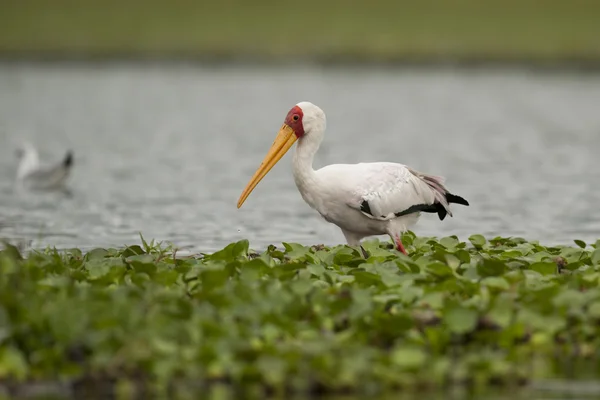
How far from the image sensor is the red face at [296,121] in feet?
31.7

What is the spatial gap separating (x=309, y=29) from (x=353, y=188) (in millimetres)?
41871

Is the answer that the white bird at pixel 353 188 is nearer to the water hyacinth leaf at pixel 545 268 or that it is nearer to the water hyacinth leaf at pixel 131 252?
the water hyacinth leaf at pixel 131 252

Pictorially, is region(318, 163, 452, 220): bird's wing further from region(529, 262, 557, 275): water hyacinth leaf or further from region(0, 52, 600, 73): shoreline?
region(0, 52, 600, 73): shoreline

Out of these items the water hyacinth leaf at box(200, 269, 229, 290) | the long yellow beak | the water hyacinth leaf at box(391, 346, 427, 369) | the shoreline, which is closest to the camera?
the water hyacinth leaf at box(391, 346, 427, 369)

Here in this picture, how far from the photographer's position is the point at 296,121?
968 centimetres

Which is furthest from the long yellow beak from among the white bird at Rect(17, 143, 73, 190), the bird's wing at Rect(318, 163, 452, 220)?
the white bird at Rect(17, 143, 73, 190)

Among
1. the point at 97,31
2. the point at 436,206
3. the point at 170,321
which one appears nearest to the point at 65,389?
the point at 170,321

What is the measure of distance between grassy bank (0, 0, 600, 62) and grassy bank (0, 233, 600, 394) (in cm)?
3711

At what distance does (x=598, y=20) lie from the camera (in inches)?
1972

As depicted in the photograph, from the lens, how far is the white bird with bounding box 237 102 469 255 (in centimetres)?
937

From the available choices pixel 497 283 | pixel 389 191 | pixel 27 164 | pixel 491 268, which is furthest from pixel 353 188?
pixel 27 164

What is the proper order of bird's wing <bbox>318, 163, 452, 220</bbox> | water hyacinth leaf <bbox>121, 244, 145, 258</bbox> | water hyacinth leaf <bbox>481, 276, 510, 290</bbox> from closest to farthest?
water hyacinth leaf <bbox>481, 276, 510, 290</bbox> < water hyacinth leaf <bbox>121, 244, 145, 258</bbox> < bird's wing <bbox>318, 163, 452, 220</bbox>

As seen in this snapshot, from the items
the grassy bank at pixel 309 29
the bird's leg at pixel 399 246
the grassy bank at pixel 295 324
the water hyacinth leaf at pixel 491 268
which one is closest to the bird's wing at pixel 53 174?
the bird's leg at pixel 399 246

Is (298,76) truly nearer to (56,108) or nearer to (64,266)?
(56,108)
